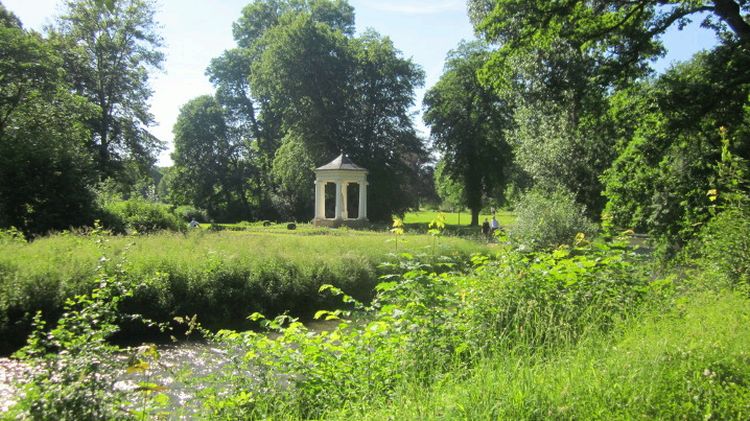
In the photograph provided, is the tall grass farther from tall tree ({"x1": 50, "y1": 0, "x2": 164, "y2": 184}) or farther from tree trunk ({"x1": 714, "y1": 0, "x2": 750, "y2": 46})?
tall tree ({"x1": 50, "y1": 0, "x2": 164, "y2": 184})

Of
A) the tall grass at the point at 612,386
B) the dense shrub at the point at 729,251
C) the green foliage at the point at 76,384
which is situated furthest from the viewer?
the dense shrub at the point at 729,251

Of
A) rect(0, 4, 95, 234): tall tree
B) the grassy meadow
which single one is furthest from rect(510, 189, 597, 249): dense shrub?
rect(0, 4, 95, 234): tall tree

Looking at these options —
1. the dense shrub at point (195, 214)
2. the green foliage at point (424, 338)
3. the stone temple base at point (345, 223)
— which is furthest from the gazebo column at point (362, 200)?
the green foliage at point (424, 338)

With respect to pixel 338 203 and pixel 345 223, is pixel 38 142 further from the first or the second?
pixel 338 203

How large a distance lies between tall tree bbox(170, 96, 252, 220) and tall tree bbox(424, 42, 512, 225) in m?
17.2

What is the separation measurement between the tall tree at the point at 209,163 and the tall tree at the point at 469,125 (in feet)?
56.3

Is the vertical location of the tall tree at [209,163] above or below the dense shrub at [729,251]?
above

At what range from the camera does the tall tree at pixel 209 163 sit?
1710 inches

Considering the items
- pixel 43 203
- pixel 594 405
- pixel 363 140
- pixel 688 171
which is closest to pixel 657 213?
pixel 688 171

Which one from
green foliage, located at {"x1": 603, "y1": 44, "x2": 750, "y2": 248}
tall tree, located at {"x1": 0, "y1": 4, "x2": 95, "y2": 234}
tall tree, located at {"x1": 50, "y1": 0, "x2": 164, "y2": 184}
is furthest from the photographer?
tall tree, located at {"x1": 50, "y1": 0, "x2": 164, "y2": 184}

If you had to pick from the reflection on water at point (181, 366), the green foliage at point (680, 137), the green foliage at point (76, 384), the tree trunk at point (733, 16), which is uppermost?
the tree trunk at point (733, 16)

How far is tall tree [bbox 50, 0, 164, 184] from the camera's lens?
29.8 meters

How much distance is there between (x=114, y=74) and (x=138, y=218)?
1352 centimetres

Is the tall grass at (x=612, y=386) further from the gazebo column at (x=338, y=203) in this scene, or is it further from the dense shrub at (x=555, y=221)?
the gazebo column at (x=338, y=203)
